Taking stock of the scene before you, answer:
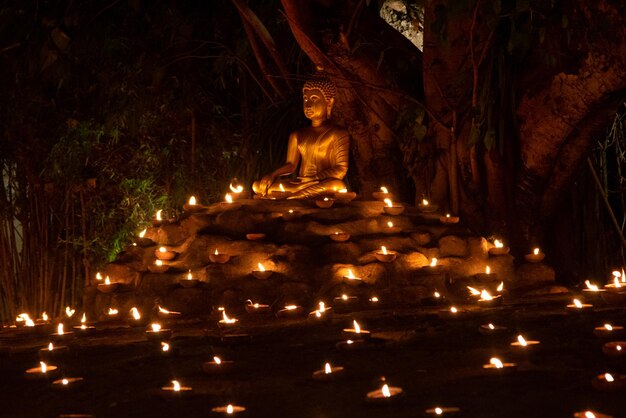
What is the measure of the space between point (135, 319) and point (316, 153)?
2.43 metres

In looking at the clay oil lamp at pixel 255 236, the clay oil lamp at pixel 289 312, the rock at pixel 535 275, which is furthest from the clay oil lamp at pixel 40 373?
the rock at pixel 535 275

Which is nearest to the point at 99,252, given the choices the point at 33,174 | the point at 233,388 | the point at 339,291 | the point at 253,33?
the point at 33,174

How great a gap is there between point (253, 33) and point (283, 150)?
1119mm

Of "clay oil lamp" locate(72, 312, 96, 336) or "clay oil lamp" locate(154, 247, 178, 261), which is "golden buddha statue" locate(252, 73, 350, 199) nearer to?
"clay oil lamp" locate(154, 247, 178, 261)

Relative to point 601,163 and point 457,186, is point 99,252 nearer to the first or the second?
point 457,186

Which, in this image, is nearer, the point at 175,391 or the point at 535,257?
the point at 175,391

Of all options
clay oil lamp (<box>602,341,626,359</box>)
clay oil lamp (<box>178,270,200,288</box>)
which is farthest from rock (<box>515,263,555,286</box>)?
clay oil lamp (<box>602,341,626,359</box>)

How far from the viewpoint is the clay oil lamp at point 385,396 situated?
2738mm

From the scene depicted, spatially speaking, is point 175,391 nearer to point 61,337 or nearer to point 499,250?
point 61,337

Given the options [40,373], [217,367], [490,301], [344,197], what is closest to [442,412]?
[217,367]

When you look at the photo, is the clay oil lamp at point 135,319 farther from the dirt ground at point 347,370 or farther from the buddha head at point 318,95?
the buddha head at point 318,95

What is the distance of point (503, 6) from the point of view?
19.1ft

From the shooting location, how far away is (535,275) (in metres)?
5.87

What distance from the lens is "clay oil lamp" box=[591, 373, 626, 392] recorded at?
106 inches
